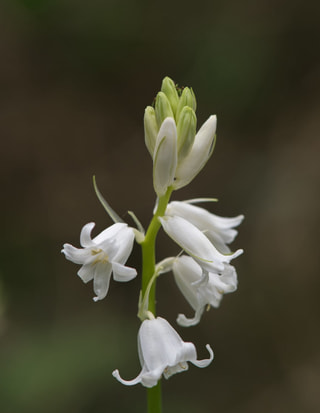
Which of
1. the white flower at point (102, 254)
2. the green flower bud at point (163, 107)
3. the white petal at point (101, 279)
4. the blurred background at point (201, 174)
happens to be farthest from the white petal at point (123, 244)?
the blurred background at point (201, 174)

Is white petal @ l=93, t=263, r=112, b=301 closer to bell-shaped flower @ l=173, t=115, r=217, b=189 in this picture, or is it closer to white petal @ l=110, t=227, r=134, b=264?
white petal @ l=110, t=227, r=134, b=264

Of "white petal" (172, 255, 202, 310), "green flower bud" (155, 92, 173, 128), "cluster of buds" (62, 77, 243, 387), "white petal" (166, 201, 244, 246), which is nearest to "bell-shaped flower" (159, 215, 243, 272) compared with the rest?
"cluster of buds" (62, 77, 243, 387)

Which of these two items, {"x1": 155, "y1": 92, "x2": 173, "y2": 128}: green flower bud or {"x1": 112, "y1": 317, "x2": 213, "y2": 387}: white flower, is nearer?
{"x1": 112, "y1": 317, "x2": 213, "y2": 387}: white flower

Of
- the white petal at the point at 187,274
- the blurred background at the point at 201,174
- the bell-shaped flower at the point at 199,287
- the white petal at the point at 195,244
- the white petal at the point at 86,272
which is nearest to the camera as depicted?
the white petal at the point at 195,244

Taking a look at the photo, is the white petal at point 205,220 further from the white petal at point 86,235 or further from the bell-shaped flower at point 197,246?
the white petal at point 86,235

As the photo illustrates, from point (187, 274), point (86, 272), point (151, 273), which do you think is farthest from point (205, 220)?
point (86, 272)

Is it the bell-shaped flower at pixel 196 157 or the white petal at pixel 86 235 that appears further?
the bell-shaped flower at pixel 196 157
